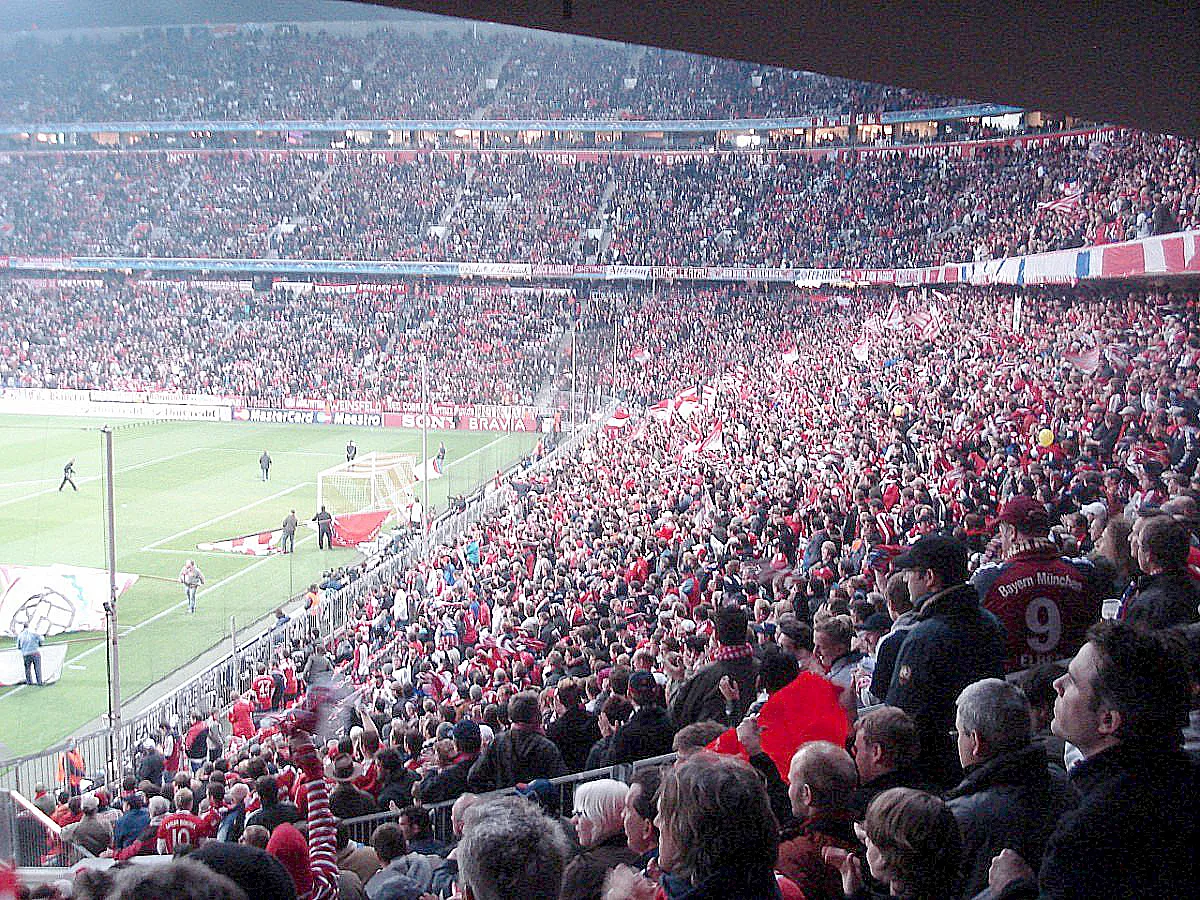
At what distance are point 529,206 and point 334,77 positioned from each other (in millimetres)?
11807

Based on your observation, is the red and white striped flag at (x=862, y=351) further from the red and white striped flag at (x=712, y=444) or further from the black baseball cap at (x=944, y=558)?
the black baseball cap at (x=944, y=558)

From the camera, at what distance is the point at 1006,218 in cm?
2353

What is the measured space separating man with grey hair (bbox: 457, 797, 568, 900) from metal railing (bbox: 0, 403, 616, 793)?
507cm

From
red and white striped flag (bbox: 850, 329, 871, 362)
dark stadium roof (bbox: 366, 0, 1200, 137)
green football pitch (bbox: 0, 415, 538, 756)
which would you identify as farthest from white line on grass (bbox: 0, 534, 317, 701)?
dark stadium roof (bbox: 366, 0, 1200, 137)

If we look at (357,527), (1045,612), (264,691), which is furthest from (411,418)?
(1045,612)

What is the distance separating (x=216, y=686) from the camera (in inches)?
388

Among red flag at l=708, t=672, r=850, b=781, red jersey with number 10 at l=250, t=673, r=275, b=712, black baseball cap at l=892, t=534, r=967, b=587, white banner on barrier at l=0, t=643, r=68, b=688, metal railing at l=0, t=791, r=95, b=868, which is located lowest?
white banner on barrier at l=0, t=643, r=68, b=688

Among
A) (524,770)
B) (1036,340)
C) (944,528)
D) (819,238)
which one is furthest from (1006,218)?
(524,770)

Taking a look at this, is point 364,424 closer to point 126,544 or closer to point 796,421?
point 126,544

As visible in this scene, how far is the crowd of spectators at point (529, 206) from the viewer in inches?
1101

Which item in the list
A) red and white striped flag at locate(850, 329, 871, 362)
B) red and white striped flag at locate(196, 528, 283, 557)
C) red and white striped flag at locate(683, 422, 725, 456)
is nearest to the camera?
red and white striped flag at locate(683, 422, 725, 456)

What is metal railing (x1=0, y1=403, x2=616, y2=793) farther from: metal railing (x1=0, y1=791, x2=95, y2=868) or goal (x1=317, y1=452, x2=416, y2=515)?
goal (x1=317, y1=452, x2=416, y2=515)

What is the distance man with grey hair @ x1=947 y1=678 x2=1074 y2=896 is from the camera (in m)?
1.96

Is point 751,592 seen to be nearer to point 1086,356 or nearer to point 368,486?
point 1086,356
